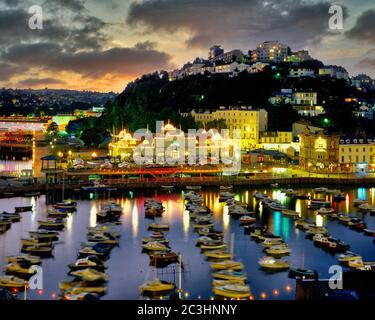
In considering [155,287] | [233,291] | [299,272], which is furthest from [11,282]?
[299,272]

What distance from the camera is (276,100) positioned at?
3694cm

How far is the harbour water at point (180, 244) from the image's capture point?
Result: 988 centimetres

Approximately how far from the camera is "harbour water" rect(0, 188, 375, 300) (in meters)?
9.88

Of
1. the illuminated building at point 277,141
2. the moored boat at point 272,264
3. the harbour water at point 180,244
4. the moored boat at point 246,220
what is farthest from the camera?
the illuminated building at point 277,141

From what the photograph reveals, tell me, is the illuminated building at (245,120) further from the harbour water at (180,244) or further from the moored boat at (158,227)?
the moored boat at (158,227)

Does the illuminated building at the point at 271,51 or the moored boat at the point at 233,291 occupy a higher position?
the illuminated building at the point at 271,51

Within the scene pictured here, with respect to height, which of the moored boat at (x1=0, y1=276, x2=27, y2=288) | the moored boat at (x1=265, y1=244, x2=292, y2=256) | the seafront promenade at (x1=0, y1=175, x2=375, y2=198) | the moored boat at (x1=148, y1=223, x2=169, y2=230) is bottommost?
the moored boat at (x1=0, y1=276, x2=27, y2=288)

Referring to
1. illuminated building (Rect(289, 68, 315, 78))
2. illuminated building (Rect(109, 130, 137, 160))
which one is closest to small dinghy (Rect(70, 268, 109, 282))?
illuminated building (Rect(109, 130, 137, 160))

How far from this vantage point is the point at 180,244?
42.5ft

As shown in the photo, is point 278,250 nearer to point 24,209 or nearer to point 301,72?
point 24,209

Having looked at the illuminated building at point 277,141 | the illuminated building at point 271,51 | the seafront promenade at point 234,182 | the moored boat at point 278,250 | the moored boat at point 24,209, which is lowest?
the moored boat at point 278,250

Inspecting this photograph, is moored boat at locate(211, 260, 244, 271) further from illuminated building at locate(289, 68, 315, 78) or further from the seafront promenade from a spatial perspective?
illuminated building at locate(289, 68, 315, 78)

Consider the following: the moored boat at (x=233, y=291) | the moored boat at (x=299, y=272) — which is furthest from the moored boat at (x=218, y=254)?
the moored boat at (x=233, y=291)
